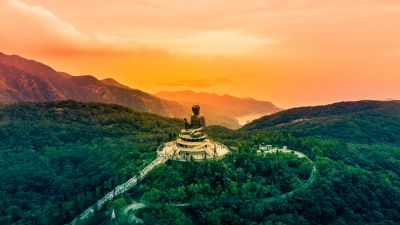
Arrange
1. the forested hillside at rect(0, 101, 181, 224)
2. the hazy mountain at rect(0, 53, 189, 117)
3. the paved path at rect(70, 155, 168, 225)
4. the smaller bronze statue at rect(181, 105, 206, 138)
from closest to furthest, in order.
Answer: the paved path at rect(70, 155, 168, 225) < the forested hillside at rect(0, 101, 181, 224) < the smaller bronze statue at rect(181, 105, 206, 138) < the hazy mountain at rect(0, 53, 189, 117)

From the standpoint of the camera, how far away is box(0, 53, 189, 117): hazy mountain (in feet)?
484

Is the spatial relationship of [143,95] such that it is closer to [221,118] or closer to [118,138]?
[221,118]

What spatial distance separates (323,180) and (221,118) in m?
117

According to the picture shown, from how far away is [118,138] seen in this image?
227 feet

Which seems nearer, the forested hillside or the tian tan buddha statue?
the forested hillside

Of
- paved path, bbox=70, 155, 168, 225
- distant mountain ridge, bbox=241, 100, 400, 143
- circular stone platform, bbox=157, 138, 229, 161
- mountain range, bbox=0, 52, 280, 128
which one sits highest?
mountain range, bbox=0, 52, 280, 128

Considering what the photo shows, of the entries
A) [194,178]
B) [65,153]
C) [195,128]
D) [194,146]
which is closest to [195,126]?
[195,128]

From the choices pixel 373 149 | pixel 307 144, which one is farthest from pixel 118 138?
pixel 373 149

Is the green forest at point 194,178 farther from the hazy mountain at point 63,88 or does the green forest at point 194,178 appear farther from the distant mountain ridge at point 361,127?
the hazy mountain at point 63,88

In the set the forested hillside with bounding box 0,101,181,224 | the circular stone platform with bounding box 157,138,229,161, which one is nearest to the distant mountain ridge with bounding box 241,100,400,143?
the forested hillside with bounding box 0,101,181,224

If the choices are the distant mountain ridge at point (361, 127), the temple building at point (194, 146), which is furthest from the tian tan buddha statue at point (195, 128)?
the distant mountain ridge at point (361, 127)

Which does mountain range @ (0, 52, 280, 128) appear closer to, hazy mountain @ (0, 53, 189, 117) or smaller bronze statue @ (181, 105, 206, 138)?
hazy mountain @ (0, 53, 189, 117)

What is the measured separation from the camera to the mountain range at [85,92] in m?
149

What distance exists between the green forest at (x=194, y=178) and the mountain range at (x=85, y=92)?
78.6m
